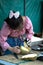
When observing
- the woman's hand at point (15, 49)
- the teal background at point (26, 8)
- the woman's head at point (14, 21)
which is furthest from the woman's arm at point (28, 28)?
the teal background at point (26, 8)

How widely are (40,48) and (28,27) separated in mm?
337

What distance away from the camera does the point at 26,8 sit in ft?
13.3

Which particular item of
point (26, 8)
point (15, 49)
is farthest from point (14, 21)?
point (26, 8)

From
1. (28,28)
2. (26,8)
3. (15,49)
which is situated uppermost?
(26,8)

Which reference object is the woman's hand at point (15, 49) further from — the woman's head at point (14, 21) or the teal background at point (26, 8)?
the teal background at point (26, 8)

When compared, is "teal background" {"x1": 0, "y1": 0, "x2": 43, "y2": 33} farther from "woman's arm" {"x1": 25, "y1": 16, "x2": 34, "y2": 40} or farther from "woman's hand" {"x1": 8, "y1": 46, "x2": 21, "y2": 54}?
"woman's hand" {"x1": 8, "y1": 46, "x2": 21, "y2": 54}

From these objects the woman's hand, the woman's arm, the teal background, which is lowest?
the woman's hand

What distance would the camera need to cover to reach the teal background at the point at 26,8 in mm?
3613

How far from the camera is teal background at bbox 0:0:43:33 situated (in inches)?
142

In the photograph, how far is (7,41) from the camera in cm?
270

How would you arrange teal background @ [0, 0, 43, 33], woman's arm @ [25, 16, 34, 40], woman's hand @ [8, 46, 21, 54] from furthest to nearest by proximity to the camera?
1. teal background @ [0, 0, 43, 33]
2. woman's arm @ [25, 16, 34, 40]
3. woman's hand @ [8, 46, 21, 54]

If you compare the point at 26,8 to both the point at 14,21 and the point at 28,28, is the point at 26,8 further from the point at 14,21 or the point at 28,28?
the point at 14,21

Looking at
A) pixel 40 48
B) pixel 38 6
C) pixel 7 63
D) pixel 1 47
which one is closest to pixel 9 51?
pixel 1 47

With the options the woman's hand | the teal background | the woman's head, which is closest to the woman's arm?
the woman's head
